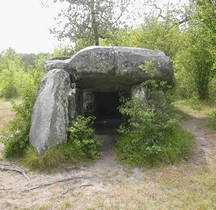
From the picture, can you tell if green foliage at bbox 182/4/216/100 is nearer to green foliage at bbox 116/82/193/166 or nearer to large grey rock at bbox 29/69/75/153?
green foliage at bbox 116/82/193/166

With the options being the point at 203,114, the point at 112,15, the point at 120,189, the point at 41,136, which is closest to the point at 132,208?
the point at 120,189

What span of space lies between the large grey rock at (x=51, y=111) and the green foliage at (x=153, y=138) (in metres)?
1.70

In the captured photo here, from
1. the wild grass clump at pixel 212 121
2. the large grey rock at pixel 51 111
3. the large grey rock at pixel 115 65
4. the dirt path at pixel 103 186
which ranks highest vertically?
the large grey rock at pixel 115 65

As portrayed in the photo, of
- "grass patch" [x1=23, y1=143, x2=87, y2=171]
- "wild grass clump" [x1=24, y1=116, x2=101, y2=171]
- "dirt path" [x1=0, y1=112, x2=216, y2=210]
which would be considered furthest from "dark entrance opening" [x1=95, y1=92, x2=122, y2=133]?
"dirt path" [x1=0, y1=112, x2=216, y2=210]

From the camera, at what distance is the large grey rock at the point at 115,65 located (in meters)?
7.91

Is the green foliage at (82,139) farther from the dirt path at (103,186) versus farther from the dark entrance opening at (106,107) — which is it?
the dark entrance opening at (106,107)

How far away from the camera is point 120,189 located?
5.36 m

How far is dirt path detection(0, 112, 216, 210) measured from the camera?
4.80 m

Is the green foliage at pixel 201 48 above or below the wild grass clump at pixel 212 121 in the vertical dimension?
above

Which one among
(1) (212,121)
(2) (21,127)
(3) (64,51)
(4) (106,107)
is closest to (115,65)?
(2) (21,127)

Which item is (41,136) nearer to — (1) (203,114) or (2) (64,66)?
(2) (64,66)

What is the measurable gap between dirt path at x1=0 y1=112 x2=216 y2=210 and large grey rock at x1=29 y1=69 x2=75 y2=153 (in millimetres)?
876

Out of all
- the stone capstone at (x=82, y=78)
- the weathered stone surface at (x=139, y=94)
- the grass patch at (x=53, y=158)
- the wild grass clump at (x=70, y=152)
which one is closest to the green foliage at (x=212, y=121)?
the stone capstone at (x=82, y=78)

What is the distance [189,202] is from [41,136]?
3798 mm
